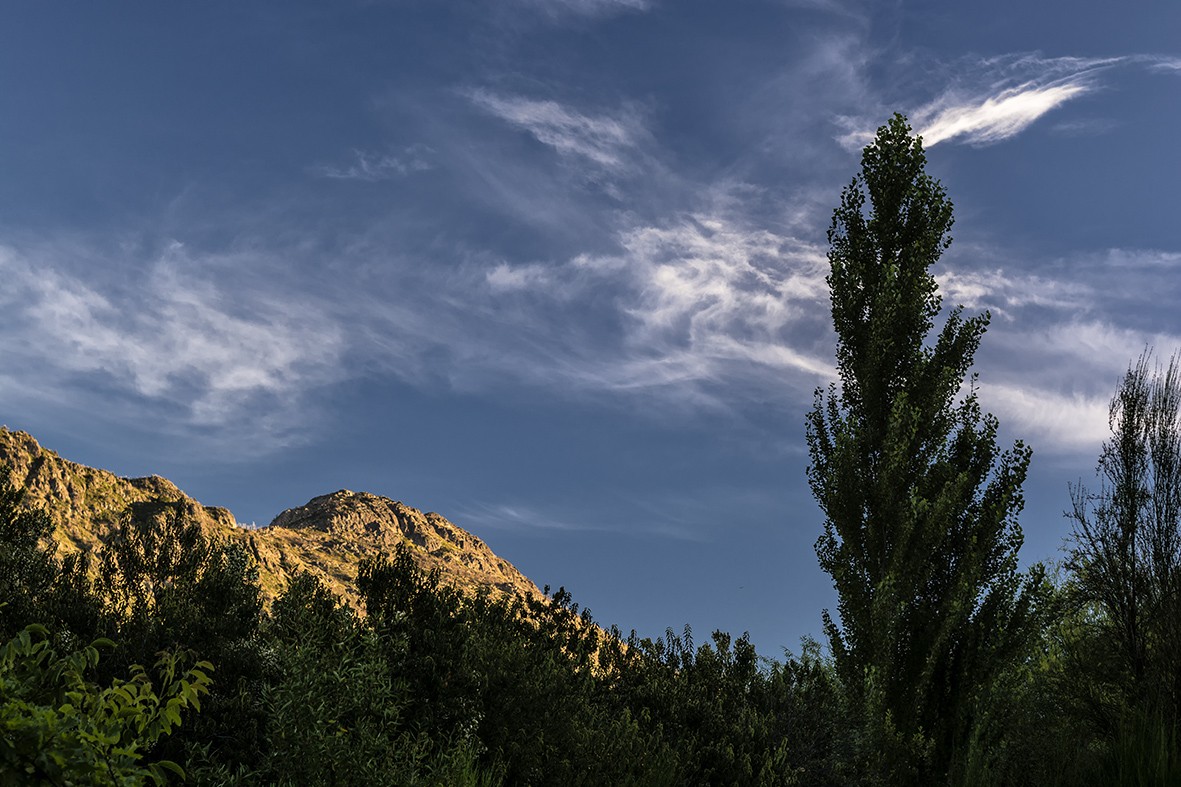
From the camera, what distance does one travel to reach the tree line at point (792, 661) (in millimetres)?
10617

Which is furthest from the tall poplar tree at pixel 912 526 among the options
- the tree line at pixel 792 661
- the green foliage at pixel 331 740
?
the green foliage at pixel 331 740

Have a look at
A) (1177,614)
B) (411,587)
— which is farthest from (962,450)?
(411,587)

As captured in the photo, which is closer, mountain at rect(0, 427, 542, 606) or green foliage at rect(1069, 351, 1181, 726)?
green foliage at rect(1069, 351, 1181, 726)

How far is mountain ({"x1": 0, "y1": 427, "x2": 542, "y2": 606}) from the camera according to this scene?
2240 inches

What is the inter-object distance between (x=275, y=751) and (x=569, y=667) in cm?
741

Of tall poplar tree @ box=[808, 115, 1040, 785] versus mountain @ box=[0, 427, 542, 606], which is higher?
mountain @ box=[0, 427, 542, 606]

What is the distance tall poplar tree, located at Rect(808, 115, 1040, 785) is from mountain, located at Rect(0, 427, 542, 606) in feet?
93.9

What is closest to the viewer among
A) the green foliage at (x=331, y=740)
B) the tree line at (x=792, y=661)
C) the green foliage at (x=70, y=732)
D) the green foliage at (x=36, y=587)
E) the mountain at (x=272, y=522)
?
the green foliage at (x=70, y=732)

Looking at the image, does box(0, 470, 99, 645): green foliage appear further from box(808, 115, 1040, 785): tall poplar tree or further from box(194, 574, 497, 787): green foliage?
box(808, 115, 1040, 785): tall poplar tree

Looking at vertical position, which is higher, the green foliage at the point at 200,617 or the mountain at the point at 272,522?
the mountain at the point at 272,522

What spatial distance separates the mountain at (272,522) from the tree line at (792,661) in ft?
84.6

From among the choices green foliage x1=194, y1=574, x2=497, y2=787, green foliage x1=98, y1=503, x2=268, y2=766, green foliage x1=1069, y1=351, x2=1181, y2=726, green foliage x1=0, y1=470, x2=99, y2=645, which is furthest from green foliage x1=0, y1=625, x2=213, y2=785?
green foliage x1=1069, y1=351, x2=1181, y2=726

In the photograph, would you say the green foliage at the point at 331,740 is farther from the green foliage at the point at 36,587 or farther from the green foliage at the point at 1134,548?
Answer: the green foliage at the point at 1134,548

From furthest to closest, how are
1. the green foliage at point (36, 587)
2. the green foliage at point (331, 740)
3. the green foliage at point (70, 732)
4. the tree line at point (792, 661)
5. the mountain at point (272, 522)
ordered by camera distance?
the mountain at point (272, 522) → the green foliage at point (36, 587) → the tree line at point (792, 661) → the green foliage at point (331, 740) → the green foliage at point (70, 732)
